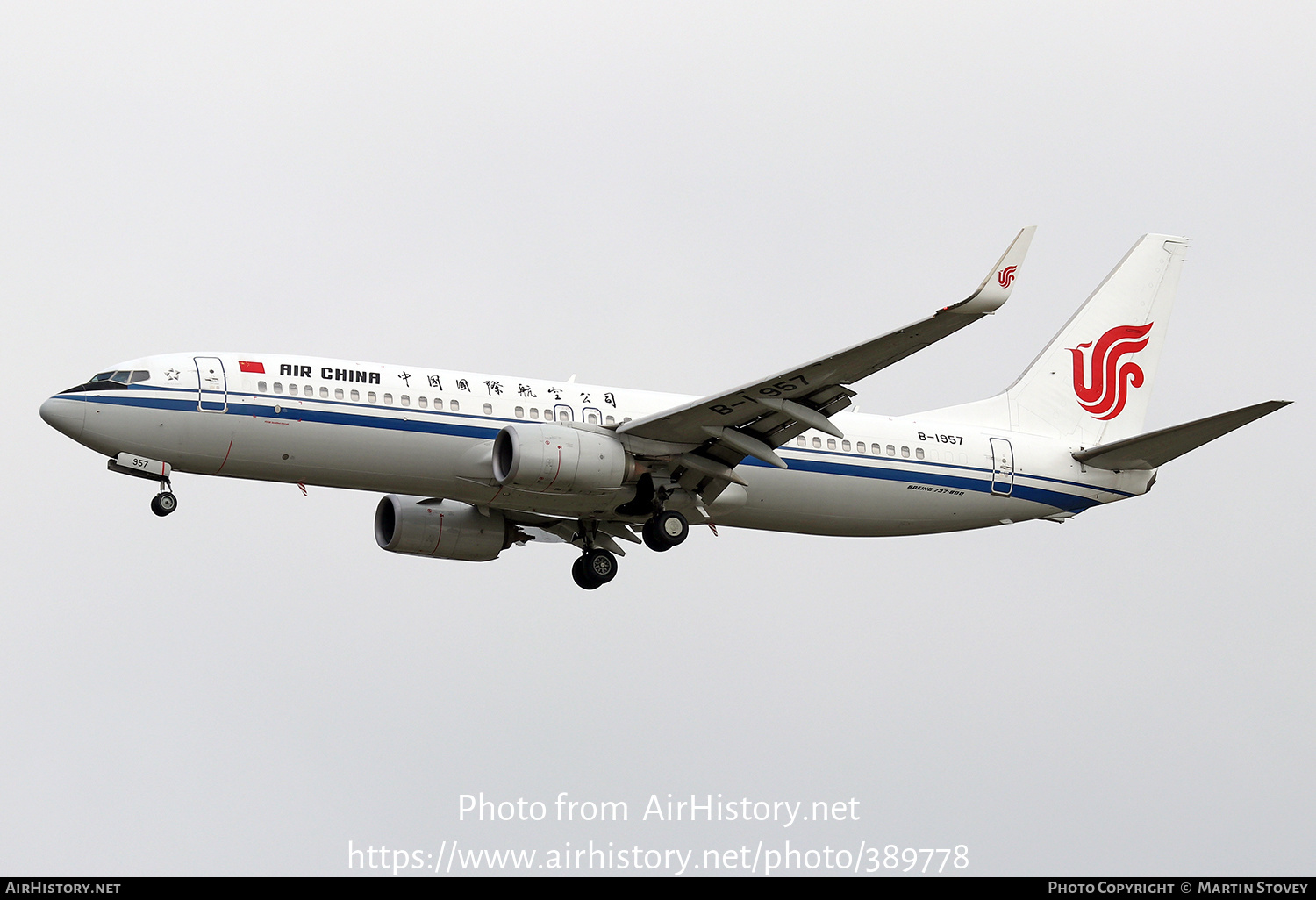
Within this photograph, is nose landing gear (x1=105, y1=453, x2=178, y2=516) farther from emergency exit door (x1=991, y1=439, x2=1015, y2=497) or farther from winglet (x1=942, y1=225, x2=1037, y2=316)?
emergency exit door (x1=991, y1=439, x2=1015, y2=497)

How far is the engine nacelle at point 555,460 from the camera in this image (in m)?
32.7

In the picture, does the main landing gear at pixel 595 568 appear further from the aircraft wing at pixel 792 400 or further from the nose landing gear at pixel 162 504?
the nose landing gear at pixel 162 504

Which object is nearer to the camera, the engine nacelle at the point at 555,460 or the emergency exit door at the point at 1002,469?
the engine nacelle at the point at 555,460

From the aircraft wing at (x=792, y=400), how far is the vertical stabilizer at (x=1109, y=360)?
902 cm

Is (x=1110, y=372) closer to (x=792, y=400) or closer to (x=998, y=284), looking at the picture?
(x=792, y=400)

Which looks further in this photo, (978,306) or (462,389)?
(462,389)

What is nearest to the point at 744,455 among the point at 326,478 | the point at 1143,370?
the point at 326,478

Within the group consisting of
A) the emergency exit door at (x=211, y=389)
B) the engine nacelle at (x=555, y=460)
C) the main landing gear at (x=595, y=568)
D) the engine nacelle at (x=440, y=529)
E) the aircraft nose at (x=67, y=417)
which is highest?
the emergency exit door at (x=211, y=389)

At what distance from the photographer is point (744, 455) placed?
34469mm

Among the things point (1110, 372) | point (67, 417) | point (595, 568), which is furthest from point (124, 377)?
point (1110, 372)

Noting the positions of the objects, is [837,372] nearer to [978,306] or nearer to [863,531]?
[978,306]

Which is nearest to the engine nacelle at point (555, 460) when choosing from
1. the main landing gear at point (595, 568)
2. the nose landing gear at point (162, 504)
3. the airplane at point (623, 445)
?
the airplane at point (623, 445)

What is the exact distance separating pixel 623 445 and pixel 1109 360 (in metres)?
15.1
